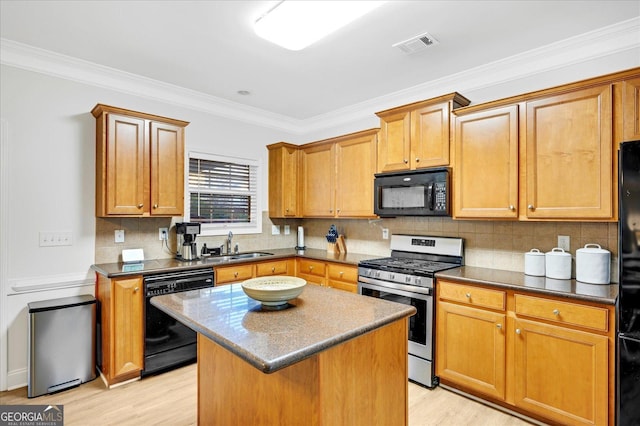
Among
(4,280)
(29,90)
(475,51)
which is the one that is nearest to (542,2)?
(475,51)

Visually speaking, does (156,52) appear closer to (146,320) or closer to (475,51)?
(146,320)

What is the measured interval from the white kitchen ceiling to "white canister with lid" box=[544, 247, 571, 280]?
1588 mm

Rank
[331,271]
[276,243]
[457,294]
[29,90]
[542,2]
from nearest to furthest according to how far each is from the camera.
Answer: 1. [542,2]
2. [457,294]
3. [29,90]
4. [331,271]
5. [276,243]

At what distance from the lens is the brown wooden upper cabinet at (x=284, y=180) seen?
171 inches

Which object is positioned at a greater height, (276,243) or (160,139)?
(160,139)

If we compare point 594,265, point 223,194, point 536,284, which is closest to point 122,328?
point 223,194

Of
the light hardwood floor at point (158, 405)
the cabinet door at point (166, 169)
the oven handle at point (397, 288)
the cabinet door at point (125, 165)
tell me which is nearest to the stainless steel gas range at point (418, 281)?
the oven handle at point (397, 288)

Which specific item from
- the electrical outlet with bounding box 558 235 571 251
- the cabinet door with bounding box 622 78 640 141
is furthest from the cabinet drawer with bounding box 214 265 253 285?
the cabinet door with bounding box 622 78 640 141

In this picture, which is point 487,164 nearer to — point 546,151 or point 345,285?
point 546,151

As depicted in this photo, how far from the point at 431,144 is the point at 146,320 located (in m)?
2.83

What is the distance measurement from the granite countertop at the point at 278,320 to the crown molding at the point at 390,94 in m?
2.37

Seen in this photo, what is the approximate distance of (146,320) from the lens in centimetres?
289

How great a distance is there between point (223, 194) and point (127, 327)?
70.5 inches

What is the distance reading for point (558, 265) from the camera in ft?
8.18
